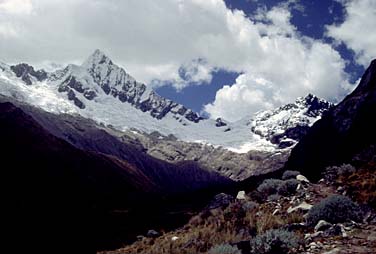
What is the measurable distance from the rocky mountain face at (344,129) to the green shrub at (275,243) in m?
64.8

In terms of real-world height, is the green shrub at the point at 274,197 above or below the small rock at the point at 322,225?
above

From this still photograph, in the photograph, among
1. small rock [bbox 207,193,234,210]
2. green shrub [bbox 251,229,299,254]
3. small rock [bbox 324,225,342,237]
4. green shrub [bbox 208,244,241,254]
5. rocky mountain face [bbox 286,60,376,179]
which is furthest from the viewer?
rocky mountain face [bbox 286,60,376,179]

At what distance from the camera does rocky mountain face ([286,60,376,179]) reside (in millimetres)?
95725

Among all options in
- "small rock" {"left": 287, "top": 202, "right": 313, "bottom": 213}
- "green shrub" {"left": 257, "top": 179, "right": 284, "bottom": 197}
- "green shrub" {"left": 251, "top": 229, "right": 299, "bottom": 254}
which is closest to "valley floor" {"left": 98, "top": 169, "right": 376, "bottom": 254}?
"small rock" {"left": 287, "top": 202, "right": 313, "bottom": 213}

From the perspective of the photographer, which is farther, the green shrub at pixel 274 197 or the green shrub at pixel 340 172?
the green shrub at pixel 340 172

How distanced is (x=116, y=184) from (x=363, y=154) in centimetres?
16832

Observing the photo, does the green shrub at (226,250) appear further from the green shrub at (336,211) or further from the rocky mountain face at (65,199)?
the rocky mountain face at (65,199)

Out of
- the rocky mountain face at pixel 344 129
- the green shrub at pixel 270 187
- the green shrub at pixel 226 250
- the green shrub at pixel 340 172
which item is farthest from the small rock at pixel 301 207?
the rocky mountain face at pixel 344 129

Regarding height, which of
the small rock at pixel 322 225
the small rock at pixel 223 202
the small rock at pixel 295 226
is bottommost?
the small rock at pixel 295 226

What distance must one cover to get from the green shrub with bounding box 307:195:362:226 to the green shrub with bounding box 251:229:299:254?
101 inches

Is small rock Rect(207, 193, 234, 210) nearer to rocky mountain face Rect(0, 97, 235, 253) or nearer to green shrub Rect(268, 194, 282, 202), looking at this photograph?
green shrub Rect(268, 194, 282, 202)

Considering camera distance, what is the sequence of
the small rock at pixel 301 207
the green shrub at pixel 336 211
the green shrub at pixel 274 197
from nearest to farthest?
the green shrub at pixel 336 211
the small rock at pixel 301 207
the green shrub at pixel 274 197

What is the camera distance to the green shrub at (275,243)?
14.0m

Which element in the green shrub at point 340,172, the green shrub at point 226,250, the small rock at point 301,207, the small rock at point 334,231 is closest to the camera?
the green shrub at point 226,250
